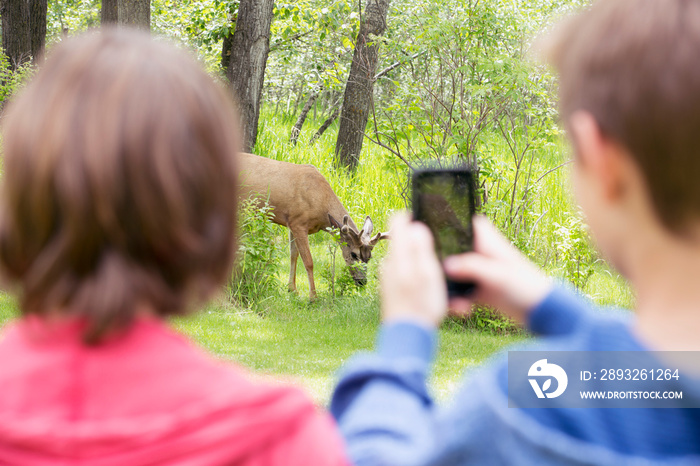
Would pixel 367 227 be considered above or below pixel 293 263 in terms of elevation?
above

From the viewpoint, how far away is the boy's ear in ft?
3.16

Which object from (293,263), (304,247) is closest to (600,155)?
(304,247)

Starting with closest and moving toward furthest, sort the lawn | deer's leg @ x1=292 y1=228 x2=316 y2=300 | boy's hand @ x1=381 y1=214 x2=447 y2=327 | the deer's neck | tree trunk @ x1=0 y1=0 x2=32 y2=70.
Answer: boy's hand @ x1=381 y1=214 x2=447 y2=327
the lawn
deer's leg @ x1=292 y1=228 x2=316 y2=300
the deer's neck
tree trunk @ x1=0 y1=0 x2=32 y2=70

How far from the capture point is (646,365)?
3.08ft

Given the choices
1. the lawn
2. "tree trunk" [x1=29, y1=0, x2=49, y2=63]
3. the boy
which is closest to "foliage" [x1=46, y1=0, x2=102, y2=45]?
"tree trunk" [x1=29, y1=0, x2=49, y2=63]

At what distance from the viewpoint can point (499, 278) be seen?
3.96 ft

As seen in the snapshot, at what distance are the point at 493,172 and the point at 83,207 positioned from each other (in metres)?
7.84

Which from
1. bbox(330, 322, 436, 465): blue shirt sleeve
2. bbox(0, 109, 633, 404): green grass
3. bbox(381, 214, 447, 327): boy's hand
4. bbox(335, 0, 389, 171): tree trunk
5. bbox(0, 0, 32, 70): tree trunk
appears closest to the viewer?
bbox(330, 322, 436, 465): blue shirt sleeve

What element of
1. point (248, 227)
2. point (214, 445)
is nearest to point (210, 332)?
point (248, 227)

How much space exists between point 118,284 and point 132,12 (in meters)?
8.59

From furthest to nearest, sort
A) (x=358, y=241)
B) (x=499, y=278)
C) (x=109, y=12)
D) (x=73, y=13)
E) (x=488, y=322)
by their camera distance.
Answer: (x=73, y=13) < (x=358, y=241) < (x=109, y=12) < (x=488, y=322) < (x=499, y=278)

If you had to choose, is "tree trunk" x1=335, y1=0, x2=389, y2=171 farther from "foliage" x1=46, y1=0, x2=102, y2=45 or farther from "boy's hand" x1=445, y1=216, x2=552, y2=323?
"foliage" x1=46, y1=0, x2=102, y2=45

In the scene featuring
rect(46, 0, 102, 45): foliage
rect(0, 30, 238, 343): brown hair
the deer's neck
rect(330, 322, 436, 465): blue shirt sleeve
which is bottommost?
the deer's neck

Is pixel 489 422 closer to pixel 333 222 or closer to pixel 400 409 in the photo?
pixel 400 409
